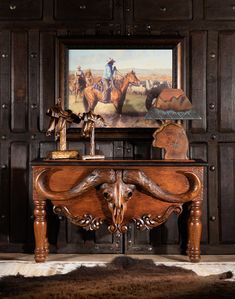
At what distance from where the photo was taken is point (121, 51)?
4859mm

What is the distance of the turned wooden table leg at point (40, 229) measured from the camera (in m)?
4.38

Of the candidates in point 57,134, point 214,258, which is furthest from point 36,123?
point 214,258

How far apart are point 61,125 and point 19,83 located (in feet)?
2.25

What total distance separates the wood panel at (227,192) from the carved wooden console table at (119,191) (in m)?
0.57

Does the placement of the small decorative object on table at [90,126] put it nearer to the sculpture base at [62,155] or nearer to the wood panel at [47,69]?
the sculpture base at [62,155]

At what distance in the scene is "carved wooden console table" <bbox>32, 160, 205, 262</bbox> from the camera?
4.25 meters

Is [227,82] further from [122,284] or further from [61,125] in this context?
[122,284]

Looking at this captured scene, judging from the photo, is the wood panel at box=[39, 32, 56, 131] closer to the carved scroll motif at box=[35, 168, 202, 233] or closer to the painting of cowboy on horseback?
the painting of cowboy on horseback

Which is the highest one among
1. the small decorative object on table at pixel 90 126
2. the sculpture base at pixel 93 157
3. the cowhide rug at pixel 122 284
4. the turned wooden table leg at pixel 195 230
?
the small decorative object on table at pixel 90 126

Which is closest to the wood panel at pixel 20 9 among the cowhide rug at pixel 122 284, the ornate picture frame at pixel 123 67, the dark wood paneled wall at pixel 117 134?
the dark wood paneled wall at pixel 117 134

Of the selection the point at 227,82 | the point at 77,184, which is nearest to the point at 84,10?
the point at 227,82

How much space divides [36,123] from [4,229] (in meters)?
1.04

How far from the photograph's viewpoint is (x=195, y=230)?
4387mm

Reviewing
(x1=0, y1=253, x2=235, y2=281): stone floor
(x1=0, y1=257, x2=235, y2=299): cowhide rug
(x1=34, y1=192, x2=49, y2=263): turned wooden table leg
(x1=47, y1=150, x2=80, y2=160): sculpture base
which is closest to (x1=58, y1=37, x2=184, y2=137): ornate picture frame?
(x1=47, y1=150, x2=80, y2=160): sculpture base
